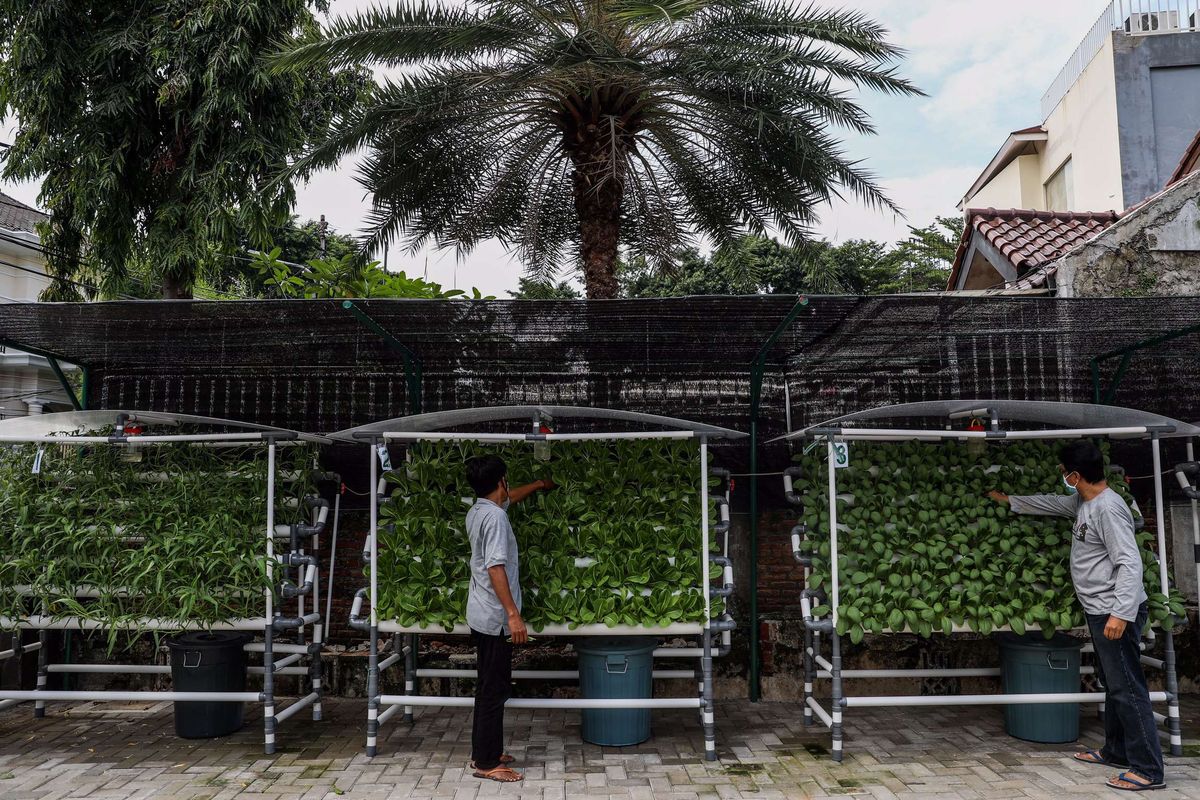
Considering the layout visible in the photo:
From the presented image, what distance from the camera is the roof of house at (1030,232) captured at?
9.05 m

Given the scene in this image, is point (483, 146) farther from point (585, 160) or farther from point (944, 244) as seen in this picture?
point (944, 244)

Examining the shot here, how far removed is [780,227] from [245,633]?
5.96m

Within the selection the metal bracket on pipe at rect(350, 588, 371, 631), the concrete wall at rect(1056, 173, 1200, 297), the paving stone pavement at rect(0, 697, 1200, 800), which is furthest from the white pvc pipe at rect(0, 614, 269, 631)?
the concrete wall at rect(1056, 173, 1200, 297)

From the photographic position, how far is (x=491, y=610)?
476 centimetres

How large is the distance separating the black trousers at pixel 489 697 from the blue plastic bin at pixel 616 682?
2.27ft

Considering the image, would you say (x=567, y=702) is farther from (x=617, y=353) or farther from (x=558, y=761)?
(x=617, y=353)

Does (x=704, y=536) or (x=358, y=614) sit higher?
(x=704, y=536)

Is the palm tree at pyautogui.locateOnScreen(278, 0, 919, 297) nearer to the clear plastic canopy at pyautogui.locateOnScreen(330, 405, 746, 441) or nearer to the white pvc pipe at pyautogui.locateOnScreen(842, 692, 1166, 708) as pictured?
the clear plastic canopy at pyautogui.locateOnScreen(330, 405, 746, 441)

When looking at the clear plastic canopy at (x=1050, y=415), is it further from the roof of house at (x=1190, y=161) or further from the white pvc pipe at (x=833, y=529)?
the roof of house at (x=1190, y=161)

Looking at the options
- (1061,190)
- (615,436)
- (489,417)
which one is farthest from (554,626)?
(1061,190)

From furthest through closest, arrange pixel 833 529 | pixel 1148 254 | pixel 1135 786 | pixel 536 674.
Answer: pixel 1148 254
pixel 536 674
pixel 833 529
pixel 1135 786

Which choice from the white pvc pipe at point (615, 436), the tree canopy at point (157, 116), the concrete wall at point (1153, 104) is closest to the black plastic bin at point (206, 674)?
the white pvc pipe at point (615, 436)

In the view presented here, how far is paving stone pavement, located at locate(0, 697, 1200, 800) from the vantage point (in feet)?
15.1

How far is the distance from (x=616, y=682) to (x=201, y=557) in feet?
9.02
